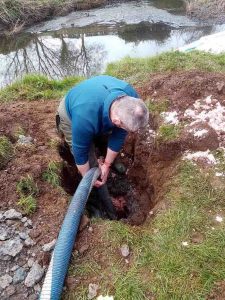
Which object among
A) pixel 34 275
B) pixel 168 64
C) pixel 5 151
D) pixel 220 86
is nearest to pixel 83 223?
pixel 34 275

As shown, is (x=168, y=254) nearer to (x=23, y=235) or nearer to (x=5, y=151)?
(x=23, y=235)

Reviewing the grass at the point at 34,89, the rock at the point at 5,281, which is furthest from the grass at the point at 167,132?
the rock at the point at 5,281

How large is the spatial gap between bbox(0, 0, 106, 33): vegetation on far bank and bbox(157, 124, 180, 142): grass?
886 cm

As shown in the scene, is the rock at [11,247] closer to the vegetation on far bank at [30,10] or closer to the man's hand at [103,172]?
the man's hand at [103,172]

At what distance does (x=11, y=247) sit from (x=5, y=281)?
0.30 metres

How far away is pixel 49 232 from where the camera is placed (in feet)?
10.8

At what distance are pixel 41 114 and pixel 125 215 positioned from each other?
180 centimetres

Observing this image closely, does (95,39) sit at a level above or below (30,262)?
below

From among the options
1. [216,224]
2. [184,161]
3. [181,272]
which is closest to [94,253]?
[181,272]

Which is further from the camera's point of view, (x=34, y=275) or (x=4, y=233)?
(x=4, y=233)

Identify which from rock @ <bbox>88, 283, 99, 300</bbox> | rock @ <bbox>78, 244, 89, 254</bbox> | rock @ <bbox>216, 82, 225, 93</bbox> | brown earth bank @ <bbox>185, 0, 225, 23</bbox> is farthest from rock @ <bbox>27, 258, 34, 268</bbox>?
brown earth bank @ <bbox>185, 0, 225, 23</bbox>

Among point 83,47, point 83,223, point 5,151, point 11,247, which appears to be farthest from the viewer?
point 83,47

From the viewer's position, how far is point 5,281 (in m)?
2.96

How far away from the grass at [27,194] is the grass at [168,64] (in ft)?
8.75
